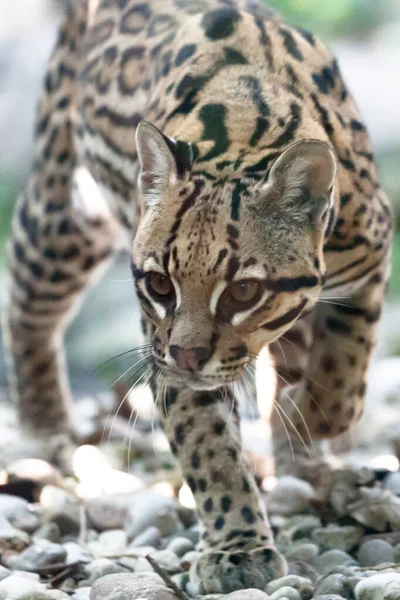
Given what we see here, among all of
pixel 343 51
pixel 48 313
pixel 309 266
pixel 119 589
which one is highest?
pixel 343 51

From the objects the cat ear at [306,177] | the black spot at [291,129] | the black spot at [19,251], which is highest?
the black spot at [19,251]

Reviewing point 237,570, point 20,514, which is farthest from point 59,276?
point 237,570

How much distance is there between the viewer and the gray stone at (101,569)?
11.5 ft

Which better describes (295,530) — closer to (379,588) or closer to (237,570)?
(237,570)

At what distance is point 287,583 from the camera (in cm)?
324

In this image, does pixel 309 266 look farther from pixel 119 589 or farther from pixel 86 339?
pixel 86 339

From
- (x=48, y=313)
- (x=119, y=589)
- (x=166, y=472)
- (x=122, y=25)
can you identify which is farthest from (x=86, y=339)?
(x=119, y=589)

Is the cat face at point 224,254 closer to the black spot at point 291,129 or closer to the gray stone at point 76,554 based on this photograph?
the black spot at point 291,129

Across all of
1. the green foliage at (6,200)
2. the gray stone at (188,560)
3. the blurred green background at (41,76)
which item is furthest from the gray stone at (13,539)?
the green foliage at (6,200)

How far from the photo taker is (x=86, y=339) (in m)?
8.36

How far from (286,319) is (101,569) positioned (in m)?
1.09

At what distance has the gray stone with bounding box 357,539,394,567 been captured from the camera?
3.54 m

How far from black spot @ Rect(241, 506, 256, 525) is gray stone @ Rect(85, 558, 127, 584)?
46 cm

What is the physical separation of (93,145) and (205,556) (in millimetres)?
2098
